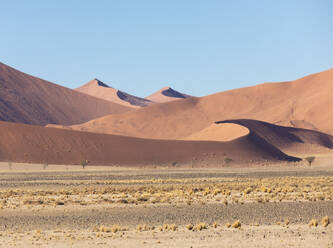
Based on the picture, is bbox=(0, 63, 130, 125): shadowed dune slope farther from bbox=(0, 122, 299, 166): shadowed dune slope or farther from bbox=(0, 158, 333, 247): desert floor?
bbox=(0, 158, 333, 247): desert floor

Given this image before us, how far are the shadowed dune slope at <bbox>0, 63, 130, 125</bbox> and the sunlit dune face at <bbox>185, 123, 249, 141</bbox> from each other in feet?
188

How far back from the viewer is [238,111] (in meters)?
170

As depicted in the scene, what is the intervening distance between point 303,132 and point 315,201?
368 feet

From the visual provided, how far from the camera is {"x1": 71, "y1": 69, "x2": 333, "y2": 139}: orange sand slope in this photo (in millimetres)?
156875

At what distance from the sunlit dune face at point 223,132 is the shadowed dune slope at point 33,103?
188 feet

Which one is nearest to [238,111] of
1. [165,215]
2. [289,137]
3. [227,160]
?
[289,137]

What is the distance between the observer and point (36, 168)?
79.8 meters

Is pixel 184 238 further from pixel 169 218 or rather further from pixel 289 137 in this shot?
pixel 289 137

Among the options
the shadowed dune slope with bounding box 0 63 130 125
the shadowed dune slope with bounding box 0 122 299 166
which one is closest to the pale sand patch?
the shadowed dune slope with bounding box 0 122 299 166

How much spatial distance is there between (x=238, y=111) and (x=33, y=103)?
57.9 m

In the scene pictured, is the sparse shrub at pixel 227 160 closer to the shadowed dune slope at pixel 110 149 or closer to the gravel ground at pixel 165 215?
the shadowed dune slope at pixel 110 149

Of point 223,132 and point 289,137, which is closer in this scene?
point 223,132

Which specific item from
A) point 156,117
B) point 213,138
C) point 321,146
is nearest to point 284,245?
point 213,138

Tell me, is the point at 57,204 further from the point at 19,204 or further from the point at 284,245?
the point at 284,245
